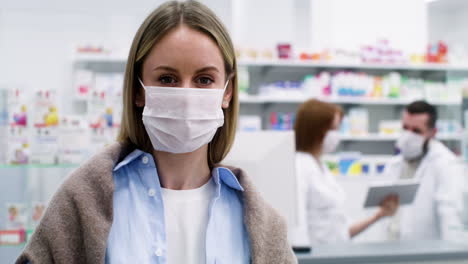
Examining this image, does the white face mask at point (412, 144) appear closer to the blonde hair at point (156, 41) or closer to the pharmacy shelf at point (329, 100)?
the pharmacy shelf at point (329, 100)

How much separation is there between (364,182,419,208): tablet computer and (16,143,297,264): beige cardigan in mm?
1894

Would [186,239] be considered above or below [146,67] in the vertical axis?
below

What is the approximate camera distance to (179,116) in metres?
1.18

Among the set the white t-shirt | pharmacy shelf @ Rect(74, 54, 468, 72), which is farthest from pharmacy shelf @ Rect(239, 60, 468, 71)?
the white t-shirt

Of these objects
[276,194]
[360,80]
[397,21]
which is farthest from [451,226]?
[397,21]

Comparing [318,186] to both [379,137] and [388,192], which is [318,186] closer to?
[388,192]

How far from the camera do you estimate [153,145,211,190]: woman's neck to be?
3.82 ft

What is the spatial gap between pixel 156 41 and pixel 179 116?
0.19m

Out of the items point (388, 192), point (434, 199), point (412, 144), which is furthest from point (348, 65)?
point (388, 192)

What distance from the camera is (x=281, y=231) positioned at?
3.88 feet

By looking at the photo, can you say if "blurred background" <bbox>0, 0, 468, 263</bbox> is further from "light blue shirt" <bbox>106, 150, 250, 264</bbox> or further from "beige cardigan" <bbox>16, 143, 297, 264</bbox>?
"beige cardigan" <bbox>16, 143, 297, 264</bbox>

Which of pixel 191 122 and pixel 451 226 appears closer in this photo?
pixel 191 122

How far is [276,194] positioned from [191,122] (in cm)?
99

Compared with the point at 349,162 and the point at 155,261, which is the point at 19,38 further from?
the point at 155,261
